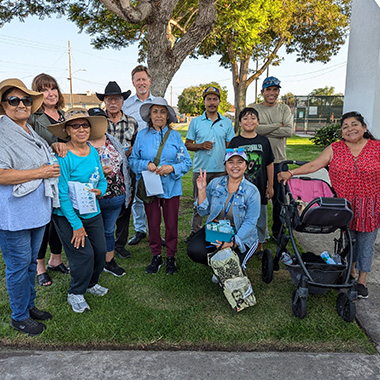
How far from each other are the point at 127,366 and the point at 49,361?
23.5 inches

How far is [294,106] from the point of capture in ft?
83.3

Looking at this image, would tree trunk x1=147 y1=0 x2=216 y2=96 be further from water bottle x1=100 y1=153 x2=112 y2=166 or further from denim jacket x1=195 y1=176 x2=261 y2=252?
denim jacket x1=195 y1=176 x2=261 y2=252

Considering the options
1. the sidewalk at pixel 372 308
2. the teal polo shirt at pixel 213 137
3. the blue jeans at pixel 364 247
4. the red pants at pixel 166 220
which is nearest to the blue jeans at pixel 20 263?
the red pants at pixel 166 220

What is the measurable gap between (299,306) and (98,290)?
1.99 m

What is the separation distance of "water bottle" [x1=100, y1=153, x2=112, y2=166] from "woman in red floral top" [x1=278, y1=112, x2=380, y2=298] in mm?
2249

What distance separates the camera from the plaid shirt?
4090mm

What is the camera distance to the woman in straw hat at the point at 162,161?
12.8 feet

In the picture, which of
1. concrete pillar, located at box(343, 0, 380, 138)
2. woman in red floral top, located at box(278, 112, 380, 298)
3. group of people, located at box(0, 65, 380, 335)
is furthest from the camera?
concrete pillar, located at box(343, 0, 380, 138)

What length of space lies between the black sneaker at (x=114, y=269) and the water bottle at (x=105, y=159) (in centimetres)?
121

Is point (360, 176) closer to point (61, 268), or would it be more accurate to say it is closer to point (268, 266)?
point (268, 266)

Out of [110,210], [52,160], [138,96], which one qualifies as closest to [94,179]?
[52,160]

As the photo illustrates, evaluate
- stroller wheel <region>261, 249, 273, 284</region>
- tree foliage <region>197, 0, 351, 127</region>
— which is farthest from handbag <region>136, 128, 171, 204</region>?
tree foliage <region>197, 0, 351, 127</region>

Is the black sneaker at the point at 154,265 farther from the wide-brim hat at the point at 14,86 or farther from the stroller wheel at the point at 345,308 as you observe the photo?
the wide-brim hat at the point at 14,86

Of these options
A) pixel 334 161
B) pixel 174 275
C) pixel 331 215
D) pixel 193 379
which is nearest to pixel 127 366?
pixel 193 379
